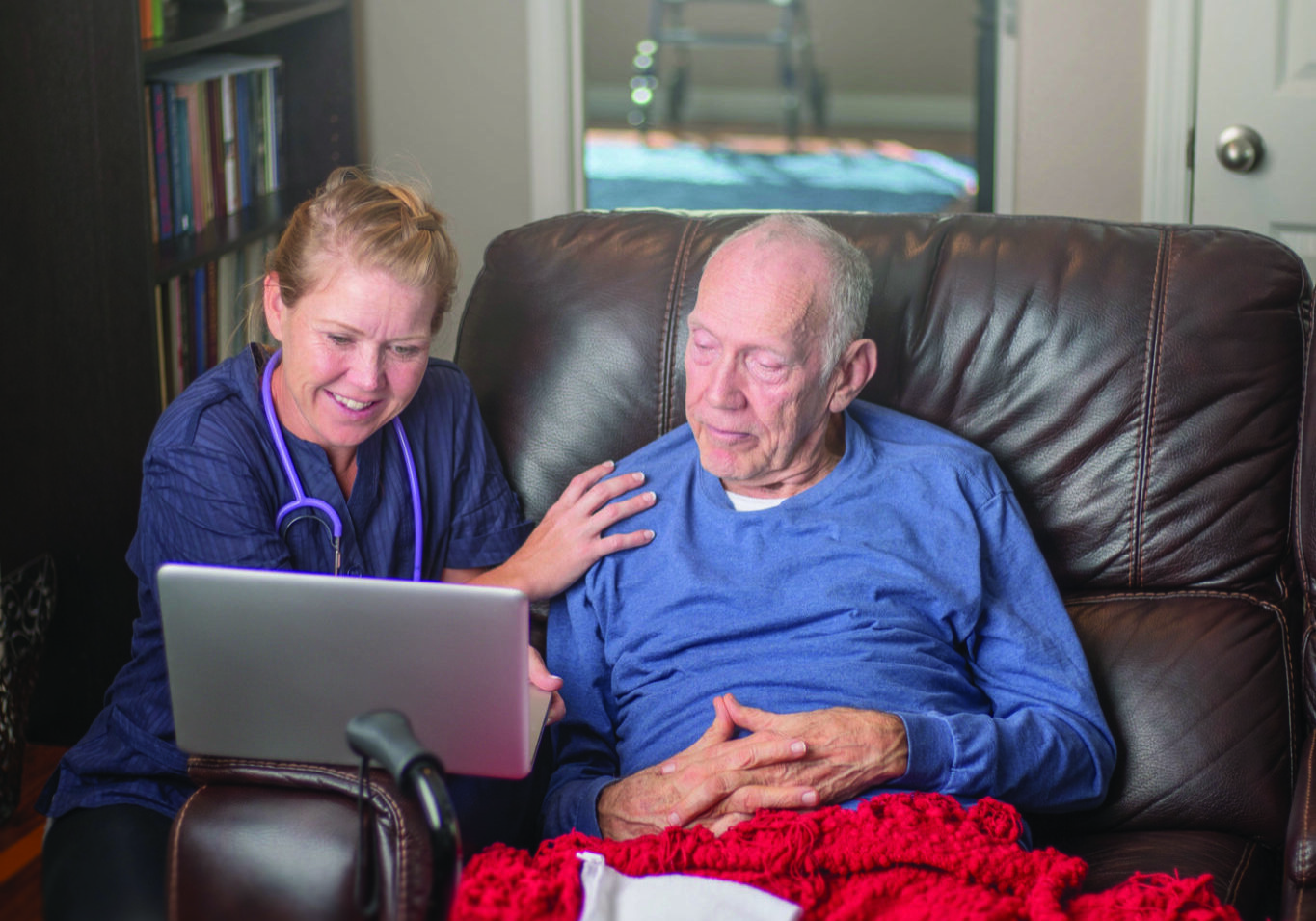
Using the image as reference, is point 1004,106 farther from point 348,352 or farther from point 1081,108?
point 348,352

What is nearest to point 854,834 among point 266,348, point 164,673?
point 164,673

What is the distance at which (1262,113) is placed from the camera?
99.9 inches

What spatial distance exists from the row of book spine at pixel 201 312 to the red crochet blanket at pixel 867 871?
4.54 ft

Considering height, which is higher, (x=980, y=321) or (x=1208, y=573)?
(x=980, y=321)

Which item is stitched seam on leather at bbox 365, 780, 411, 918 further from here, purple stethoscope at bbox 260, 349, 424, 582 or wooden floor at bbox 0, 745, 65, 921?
wooden floor at bbox 0, 745, 65, 921

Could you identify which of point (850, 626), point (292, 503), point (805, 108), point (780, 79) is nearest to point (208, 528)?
point (292, 503)

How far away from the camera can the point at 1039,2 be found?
272 cm

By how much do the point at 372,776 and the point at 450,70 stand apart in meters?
2.08

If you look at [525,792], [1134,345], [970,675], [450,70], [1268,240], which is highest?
[450,70]

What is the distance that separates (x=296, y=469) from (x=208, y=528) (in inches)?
5.1

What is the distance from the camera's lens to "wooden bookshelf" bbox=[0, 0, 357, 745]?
6.89 ft

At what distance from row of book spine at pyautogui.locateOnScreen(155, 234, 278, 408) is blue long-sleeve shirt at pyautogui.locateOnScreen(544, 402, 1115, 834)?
1116 millimetres

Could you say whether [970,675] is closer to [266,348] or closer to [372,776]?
[372,776]

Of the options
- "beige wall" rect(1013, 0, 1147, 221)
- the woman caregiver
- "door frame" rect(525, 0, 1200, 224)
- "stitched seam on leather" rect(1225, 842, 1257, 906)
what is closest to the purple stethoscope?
the woman caregiver
